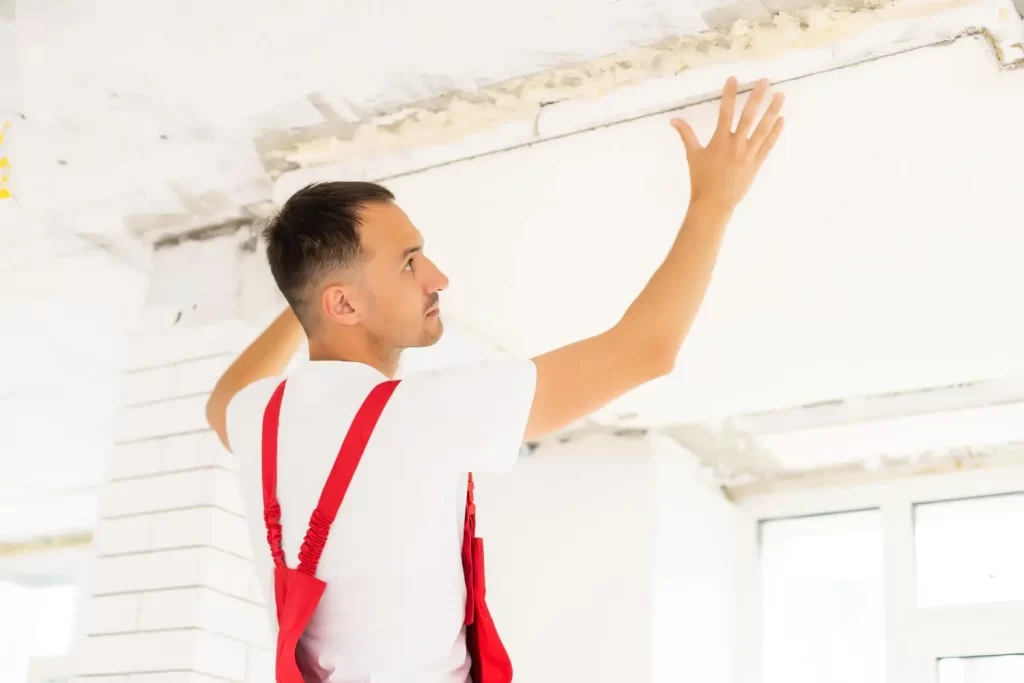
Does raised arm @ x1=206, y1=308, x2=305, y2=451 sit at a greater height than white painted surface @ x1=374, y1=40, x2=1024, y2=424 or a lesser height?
lesser

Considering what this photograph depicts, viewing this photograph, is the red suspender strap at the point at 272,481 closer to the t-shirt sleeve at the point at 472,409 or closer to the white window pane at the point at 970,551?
the t-shirt sleeve at the point at 472,409

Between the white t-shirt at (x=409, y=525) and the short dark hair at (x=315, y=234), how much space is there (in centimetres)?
25

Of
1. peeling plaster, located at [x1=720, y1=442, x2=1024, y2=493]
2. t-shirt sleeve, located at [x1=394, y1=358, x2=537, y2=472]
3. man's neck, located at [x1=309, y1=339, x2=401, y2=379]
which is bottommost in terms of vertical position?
t-shirt sleeve, located at [x1=394, y1=358, x2=537, y2=472]

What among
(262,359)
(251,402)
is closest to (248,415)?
(251,402)

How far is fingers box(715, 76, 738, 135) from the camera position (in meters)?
1.66

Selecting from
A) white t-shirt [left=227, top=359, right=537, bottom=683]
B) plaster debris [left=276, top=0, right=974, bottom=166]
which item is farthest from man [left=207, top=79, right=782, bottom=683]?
plaster debris [left=276, top=0, right=974, bottom=166]

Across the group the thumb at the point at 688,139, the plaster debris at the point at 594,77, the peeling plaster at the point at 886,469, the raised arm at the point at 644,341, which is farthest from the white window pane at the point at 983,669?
the raised arm at the point at 644,341

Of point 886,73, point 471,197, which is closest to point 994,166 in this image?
point 886,73

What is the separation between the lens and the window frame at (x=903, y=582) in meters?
3.73

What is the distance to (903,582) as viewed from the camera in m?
3.93

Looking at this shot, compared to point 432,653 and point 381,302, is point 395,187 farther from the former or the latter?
point 432,653

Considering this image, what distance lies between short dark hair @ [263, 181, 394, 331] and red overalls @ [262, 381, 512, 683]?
244mm

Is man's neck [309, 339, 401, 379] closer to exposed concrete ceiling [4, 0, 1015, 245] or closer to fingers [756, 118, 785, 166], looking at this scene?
fingers [756, 118, 785, 166]

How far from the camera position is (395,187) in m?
2.55
